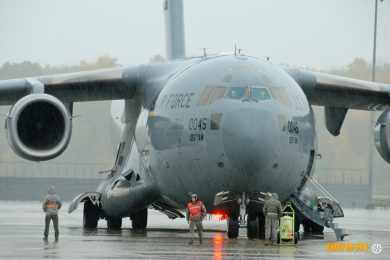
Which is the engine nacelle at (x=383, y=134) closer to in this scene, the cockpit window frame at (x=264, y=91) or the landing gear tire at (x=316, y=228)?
the landing gear tire at (x=316, y=228)

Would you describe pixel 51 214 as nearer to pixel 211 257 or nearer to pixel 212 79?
pixel 212 79

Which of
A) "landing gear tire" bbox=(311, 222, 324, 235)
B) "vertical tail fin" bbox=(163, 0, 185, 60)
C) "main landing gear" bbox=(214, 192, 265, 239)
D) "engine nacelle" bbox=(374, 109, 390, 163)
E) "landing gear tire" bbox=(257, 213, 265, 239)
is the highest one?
"vertical tail fin" bbox=(163, 0, 185, 60)

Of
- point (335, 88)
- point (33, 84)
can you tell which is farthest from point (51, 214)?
point (335, 88)

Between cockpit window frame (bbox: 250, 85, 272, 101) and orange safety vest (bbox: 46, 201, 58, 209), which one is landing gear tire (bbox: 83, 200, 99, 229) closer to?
orange safety vest (bbox: 46, 201, 58, 209)

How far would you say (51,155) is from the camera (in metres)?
23.0

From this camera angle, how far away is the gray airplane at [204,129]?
2162 centimetres

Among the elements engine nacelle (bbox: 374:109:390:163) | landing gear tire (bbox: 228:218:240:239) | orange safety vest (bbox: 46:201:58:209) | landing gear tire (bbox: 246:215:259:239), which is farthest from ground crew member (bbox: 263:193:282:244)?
engine nacelle (bbox: 374:109:390:163)

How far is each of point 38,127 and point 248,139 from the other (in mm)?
4695

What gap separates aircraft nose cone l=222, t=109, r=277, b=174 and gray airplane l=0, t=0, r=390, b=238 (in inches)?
0.7

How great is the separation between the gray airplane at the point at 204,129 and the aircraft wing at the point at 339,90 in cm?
2

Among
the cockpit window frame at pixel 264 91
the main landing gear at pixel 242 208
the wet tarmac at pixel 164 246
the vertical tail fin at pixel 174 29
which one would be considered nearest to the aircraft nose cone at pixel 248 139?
the cockpit window frame at pixel 264 91

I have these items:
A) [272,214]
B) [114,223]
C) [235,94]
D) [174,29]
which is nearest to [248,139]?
[235,94]

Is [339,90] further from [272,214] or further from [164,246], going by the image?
[164,246]

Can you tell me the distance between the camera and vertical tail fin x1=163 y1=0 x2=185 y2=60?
27.5 metres
